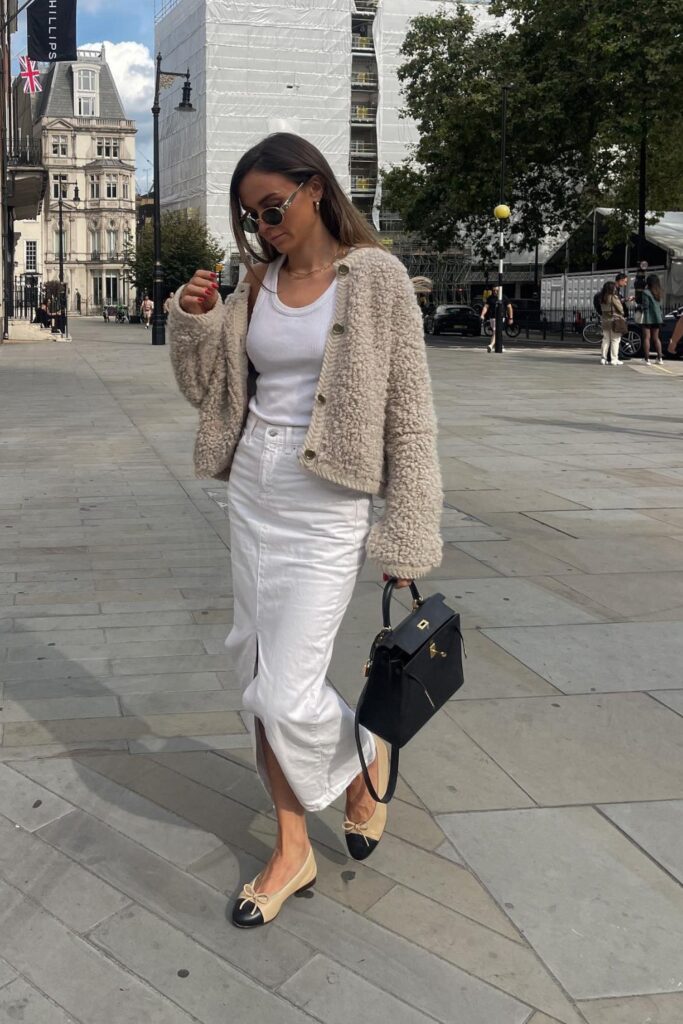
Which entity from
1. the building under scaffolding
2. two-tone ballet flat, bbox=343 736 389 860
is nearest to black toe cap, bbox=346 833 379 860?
two-tone ballet flat, bbox=343 736 389 860

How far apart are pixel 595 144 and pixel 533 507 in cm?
2825

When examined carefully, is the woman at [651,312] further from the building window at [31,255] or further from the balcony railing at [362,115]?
the building window at [31,255]

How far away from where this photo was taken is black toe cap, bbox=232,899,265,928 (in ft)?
9.15

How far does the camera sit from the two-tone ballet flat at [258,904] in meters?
2.79

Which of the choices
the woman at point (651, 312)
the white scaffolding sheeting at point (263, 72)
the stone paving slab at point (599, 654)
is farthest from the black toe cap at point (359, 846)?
the white scaffolding sheeting at point (263, 72)

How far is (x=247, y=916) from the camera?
9.17 feet

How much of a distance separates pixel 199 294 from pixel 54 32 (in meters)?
35.6

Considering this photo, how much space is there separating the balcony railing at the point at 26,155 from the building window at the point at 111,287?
65.9 metres

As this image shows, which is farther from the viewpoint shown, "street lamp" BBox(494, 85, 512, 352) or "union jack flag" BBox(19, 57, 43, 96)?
"union jack flag" BBox(19, 57, 43, 96)

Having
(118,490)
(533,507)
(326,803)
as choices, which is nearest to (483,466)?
(533,507)

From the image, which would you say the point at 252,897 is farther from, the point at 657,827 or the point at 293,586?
the point at 657,827

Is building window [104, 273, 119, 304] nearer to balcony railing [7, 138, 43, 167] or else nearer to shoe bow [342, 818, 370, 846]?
balcony railing [7, 138, 43, 167]

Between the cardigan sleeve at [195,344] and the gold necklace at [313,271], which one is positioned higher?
the gold necklace at [313,271]

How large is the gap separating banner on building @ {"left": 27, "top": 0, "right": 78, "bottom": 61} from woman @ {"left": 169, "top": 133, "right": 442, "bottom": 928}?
35.1 meters
